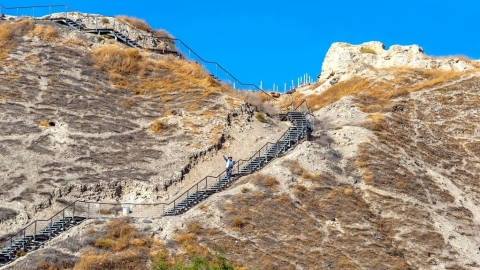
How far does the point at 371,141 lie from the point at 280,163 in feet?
23.3

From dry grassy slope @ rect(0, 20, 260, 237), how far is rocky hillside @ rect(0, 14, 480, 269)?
0.12m

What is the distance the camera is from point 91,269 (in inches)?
1656

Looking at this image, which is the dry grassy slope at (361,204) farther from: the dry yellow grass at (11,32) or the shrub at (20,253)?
the dry yellow grass at (11,32)

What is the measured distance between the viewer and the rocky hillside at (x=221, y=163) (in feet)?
149

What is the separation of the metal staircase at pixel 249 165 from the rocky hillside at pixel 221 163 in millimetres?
1073

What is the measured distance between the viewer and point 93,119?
59.8 m

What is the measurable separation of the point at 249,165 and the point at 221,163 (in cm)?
418

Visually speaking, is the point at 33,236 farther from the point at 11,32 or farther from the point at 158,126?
the point at 11,32

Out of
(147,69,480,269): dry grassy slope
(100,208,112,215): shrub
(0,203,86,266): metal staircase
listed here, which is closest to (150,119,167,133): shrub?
(147,69,480,269): dry grassy slope

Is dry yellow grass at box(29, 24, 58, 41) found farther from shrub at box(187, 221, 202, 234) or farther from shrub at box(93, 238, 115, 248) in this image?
shrub at box(93, 238, 115, 248)

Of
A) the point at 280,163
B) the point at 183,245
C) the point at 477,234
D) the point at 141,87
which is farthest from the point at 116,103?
the point at 477,234

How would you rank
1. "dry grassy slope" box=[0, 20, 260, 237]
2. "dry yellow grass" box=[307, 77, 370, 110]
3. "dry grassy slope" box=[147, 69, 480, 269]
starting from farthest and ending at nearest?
1. "dry yellow grass" box=[307, 77, 370, 110]
2. "dry grassy slope" box=[0, 20, 260, 237]
3. "dry grassy slope" box=[147, 69, 480, 269]

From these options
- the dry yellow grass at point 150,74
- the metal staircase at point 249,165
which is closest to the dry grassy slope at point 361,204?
the metal staircase at point 249,165

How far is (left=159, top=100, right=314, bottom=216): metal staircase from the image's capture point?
49.7 meters
